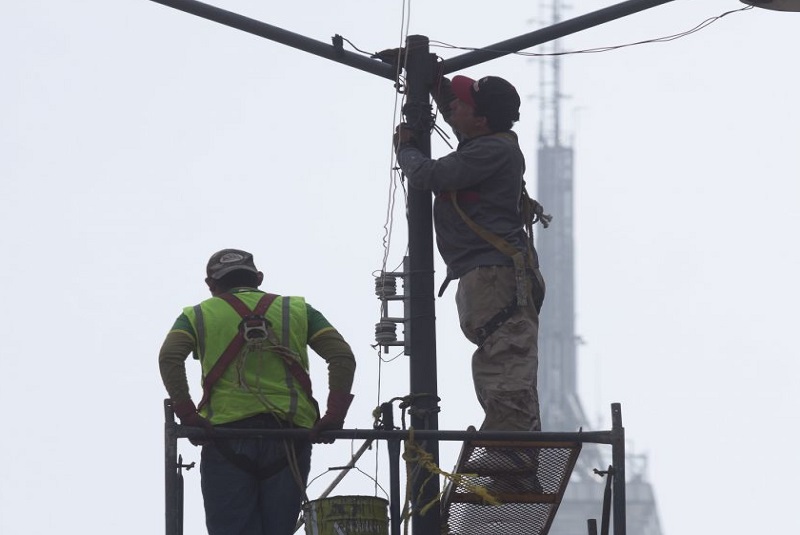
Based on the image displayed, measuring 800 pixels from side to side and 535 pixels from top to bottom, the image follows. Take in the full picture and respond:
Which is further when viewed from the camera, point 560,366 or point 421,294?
point 560,366

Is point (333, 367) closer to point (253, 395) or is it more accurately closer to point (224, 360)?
point (253, 395)

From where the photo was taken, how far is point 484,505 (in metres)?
12.7

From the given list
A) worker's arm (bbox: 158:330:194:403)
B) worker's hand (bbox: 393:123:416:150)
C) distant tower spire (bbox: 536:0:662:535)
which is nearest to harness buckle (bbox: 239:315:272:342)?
worker's arm (bbox: 158:330:194:403)

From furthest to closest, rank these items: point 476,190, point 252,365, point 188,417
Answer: point 476,190 < point 252,365 < point 188,417

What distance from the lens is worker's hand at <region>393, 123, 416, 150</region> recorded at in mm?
13125

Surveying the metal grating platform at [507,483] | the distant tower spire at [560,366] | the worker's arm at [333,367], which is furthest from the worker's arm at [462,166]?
the distant tower spire at [560,366]

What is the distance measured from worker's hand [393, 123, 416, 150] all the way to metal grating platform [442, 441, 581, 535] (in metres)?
2.08

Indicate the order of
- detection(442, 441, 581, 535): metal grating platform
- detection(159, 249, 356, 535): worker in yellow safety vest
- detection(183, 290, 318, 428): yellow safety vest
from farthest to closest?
detection(442, 441, 581, 535): metal grating platform, detection(183, 290, 318, 428): yellow safety vest, detection(159, 249, 356, 535): worker in yellow safety vest

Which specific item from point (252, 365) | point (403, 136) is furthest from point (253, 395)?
point (403, 136)

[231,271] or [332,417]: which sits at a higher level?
[231,271]

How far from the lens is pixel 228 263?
12422 mm

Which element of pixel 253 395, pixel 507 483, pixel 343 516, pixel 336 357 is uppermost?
pixel 336 357

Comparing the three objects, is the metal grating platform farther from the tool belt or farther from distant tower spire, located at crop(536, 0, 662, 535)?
distant tower spire, located at crop(536, 0, 662, 535)

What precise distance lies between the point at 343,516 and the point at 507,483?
1114 millimetres
